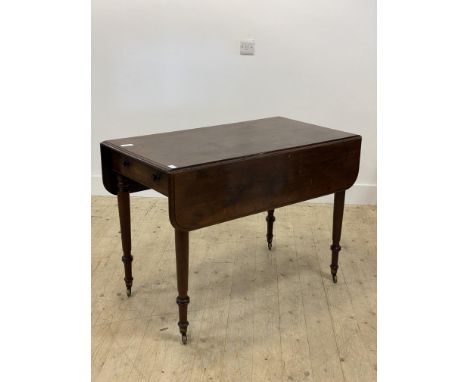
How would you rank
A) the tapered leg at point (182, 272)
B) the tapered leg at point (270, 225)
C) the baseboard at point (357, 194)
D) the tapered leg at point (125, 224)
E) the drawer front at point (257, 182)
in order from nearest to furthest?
the drawer front at point (257, 182) → the tapered leg at point (182, 272) → the tapered leg at point (125, 224) → the tapered leg at point (270, 225) → the baseboard at point (357, 194)

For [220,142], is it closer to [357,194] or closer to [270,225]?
[270,225]

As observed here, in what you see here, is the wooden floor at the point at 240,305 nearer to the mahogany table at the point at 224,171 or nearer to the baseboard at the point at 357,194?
the mahogany table at the point at 224,171

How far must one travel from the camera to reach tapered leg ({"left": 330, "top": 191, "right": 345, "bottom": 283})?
277 centimetres

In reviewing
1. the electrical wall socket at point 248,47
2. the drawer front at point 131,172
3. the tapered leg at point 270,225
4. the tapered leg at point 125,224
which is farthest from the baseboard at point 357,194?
the drawer front at point 131,172

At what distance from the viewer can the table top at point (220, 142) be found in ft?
7.19

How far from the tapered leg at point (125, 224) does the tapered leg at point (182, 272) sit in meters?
0.43

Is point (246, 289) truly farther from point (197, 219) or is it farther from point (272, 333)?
point (197, 219)

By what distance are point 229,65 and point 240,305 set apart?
71.2 inches

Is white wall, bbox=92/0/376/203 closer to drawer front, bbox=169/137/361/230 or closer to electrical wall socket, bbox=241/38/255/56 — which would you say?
electrical wall socket, bbox=241/38/255/56

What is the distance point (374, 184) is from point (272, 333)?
1.94 m

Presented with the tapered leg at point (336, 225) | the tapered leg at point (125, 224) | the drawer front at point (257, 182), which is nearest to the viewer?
the drawer front at point (257, 182)

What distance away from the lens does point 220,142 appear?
2426mm

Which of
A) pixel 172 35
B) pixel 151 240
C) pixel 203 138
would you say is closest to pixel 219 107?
pixel 172 35

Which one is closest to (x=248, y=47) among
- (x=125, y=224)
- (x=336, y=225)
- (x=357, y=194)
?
(x=357, y=194)
